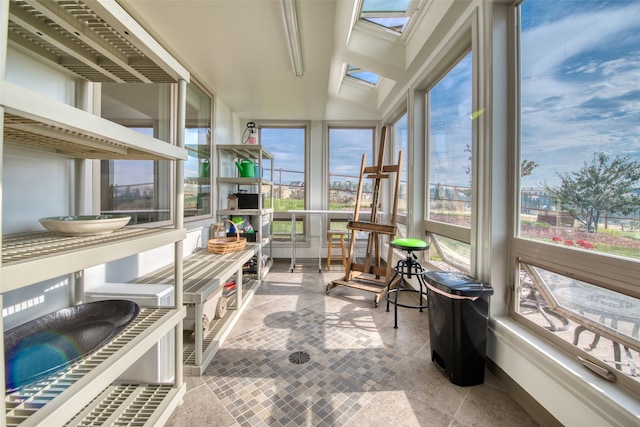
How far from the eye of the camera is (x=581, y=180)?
1308 millimetres

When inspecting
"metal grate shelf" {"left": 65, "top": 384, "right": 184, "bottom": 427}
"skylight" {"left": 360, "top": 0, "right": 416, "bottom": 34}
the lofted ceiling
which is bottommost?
"metal grate shelf" {"left": 65, "top": 384, "right": 184, "bottom": 427}

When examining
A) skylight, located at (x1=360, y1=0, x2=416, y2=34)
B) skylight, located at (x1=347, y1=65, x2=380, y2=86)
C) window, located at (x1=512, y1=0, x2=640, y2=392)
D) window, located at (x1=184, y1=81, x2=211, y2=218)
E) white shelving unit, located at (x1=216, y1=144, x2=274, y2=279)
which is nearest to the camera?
window, located at (x1=512, y1=0, x2=640, y2=392)

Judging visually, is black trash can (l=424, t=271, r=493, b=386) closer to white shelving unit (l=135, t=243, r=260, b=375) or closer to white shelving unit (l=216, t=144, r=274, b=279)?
white shelving unit (l=135, t=243, r=260, b=375)

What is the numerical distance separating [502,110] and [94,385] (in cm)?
239

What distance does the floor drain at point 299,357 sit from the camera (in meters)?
1.80

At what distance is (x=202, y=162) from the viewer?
3.06 meters

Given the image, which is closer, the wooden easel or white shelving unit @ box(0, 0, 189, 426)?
white shelving unit @ box(0, 0, 189, 426)

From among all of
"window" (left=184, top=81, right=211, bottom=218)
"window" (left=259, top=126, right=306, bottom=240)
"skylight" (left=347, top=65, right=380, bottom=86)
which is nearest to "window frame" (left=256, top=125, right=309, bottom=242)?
"window" (left=259, top=126, right=306, bottom=240)

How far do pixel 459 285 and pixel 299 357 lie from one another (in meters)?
1.19

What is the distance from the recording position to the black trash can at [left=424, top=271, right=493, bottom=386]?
1566 mm

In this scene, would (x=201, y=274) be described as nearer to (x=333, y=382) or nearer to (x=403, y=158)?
(x=333, y=382)

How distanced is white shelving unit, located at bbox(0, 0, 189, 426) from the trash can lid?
1512 millimetres

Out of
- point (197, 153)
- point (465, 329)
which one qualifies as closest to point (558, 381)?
point (465, 329)

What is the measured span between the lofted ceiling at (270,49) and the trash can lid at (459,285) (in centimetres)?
199
